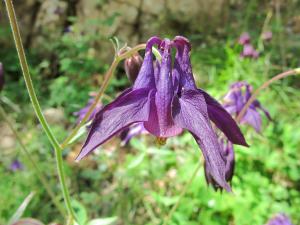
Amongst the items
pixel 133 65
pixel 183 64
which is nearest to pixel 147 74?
pixel 183 64

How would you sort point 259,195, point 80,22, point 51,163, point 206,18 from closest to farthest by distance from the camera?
point 259,195, point 51,163, point 80,22, point 206,18

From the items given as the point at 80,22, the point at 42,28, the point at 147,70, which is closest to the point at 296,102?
the point at 80,22

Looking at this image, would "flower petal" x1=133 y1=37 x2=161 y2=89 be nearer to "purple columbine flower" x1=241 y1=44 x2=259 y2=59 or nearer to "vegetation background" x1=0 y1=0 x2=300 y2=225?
"vegetation background" x1=0 y1=0 x2=300 y2=225

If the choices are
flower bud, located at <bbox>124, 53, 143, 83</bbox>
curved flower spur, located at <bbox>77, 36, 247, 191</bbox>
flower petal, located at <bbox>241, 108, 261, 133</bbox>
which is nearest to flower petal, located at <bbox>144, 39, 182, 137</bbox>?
curved flower spur, located at <bbox>77, 36, 247, 191</bbox>

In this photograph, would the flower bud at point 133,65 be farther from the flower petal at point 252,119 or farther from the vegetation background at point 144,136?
the flower petal at point 252,119

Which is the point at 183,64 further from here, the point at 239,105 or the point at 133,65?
the point at 239,105

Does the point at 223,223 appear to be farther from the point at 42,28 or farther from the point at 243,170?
the point at 42,28
